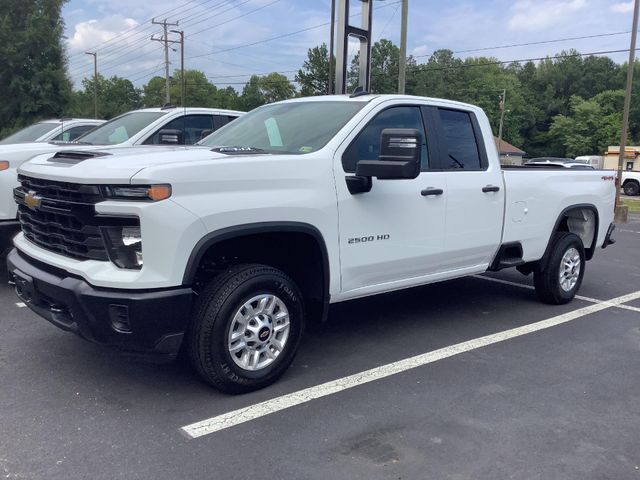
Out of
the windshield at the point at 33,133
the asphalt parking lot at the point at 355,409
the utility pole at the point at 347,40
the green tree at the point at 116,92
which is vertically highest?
→ the green tree at the point at 116,92

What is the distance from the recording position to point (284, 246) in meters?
4.37

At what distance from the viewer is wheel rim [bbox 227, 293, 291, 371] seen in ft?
12.7

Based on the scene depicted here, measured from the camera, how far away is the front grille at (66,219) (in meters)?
3.57

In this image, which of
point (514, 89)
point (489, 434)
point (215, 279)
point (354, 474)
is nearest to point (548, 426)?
point (489, 434)

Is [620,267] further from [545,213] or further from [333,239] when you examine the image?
[333,239]

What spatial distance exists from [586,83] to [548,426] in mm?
102021

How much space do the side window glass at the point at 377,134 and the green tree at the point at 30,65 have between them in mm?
29359

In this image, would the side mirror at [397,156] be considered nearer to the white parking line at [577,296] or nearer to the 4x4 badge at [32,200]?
the 4x4 badge at [32,200]

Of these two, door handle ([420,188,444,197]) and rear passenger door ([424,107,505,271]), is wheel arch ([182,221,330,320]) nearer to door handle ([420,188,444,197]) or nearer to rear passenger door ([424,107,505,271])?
door handle ([420,188,444,197])

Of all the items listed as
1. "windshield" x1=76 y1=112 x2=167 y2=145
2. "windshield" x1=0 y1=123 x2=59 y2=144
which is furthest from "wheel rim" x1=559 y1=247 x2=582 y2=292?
"windshield" x1=0 y1=123 x2=59 y2=144

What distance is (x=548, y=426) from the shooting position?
146 inches

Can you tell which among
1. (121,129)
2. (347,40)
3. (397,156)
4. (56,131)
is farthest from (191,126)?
(397,156)

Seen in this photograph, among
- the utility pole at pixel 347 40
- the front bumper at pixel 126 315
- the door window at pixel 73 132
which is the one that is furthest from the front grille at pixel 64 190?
the utility pole at pixel 347 40

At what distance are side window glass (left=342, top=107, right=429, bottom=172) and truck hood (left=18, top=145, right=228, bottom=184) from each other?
988mm
